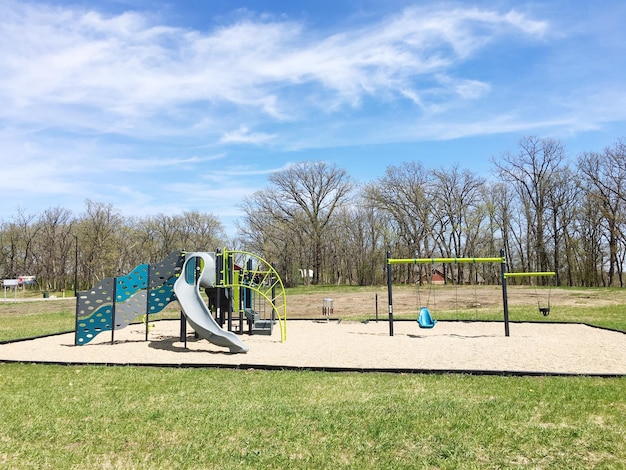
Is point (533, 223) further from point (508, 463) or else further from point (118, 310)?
point (508, 463)

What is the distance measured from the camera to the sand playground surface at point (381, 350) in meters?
7.70

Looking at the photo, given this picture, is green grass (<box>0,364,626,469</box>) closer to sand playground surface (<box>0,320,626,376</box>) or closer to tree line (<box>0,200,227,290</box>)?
sand playground surface (<box>0,320,626,376</box>)

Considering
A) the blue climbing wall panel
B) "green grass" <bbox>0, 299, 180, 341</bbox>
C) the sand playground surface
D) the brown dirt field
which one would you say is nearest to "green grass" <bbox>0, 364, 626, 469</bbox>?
the sand playground surface

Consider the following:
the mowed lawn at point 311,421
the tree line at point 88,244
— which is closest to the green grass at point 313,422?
the mowed lawn at point 311,421

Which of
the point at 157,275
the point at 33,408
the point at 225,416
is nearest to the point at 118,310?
the point at 157,275

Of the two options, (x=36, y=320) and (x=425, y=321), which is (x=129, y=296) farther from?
(x=36, y=320)

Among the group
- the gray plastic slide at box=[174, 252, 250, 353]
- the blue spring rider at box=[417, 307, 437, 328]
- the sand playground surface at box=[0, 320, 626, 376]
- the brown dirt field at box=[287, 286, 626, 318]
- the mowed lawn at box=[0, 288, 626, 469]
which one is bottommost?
the brown dirt field at box=[287, 286, 626, 318]

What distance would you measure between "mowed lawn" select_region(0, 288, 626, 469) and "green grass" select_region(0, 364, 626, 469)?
0.04 feet

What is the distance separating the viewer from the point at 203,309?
376 inches

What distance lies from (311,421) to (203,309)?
543cm

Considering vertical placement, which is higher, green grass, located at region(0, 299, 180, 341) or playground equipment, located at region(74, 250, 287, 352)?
playground equipment, located at region(74, 250, 287, 352)

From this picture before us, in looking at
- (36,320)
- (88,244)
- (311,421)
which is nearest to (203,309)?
(311,421)

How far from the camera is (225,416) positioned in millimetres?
4824

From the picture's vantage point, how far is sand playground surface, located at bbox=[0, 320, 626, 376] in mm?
7695
